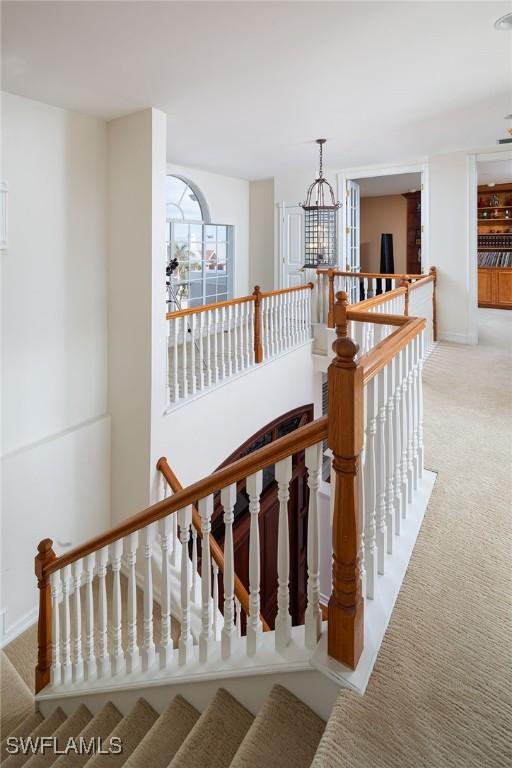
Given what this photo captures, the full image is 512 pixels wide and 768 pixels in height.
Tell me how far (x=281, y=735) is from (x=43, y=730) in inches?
70.7

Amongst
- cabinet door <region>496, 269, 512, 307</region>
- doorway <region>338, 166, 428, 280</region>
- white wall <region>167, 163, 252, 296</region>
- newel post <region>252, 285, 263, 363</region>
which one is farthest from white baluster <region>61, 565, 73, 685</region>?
cabinet door <region>496, 269, 512, 307</region>

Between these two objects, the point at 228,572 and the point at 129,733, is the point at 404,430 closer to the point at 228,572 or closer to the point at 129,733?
the point at 228,572

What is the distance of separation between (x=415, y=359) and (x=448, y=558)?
88 centimetres

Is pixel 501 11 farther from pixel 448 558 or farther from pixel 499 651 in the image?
pixel 499 651

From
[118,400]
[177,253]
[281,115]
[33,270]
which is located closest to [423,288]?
[281,115]

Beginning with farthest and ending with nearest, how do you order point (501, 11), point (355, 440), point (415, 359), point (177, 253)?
1. point (177, 253)
2. point (501, 11)
3. point (415, 359)
4. point (355, 440)

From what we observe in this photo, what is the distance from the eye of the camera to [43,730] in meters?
2.51

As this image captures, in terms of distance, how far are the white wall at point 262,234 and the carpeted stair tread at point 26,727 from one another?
20.3 ft

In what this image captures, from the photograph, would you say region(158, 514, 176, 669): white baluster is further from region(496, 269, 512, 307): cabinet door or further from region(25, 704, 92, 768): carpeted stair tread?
region(496, 269, 512, 307): cabinet door

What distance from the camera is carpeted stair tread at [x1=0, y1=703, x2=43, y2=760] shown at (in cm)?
260

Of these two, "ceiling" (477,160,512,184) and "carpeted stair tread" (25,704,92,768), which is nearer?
"carpeted stair tread" (25,704,92,768)

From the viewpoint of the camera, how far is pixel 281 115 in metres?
4.18

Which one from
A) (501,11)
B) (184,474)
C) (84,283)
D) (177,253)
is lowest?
(184,474)

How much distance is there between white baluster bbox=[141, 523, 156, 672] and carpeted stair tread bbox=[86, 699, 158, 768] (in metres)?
0.16
